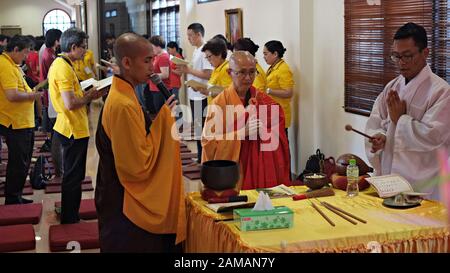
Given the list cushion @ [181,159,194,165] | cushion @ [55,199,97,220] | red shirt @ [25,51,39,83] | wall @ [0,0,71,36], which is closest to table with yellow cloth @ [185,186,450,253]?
cushion @ [55,199,97,220]

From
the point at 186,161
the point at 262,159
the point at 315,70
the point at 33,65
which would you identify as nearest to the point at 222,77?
the point at 315,70

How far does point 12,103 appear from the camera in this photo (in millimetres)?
5332

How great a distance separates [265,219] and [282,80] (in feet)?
12.4

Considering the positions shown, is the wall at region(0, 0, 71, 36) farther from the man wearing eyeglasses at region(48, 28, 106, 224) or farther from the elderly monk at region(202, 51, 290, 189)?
the elderly monk at region(202, 51, 290, 189)

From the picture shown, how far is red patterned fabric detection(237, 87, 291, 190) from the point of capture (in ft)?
11.5

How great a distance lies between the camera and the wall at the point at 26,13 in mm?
19953

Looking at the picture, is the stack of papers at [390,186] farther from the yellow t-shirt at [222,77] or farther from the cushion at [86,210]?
the yellow t-shirt at [222,77]

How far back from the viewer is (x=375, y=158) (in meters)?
3.40

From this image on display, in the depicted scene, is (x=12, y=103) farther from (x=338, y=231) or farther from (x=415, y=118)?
(x=338, y=231)

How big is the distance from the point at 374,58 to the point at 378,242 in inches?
114

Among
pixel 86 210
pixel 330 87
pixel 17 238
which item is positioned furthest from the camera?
pixel 330 87

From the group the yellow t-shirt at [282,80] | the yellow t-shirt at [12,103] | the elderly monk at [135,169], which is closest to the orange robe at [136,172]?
the elderly monk at [135,169]

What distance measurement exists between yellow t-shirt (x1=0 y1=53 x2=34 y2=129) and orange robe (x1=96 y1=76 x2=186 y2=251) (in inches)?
110
